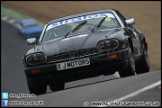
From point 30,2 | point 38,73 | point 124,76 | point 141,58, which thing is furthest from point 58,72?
point 30,2

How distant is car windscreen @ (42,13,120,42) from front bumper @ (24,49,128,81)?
1057 millimetres

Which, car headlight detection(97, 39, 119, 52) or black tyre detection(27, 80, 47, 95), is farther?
black tyre detection(27, 80, 47, 95)

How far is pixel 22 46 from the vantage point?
22.9 meters

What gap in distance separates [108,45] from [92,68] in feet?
1.40

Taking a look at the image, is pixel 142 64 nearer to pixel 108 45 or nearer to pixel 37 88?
pixel 108 45

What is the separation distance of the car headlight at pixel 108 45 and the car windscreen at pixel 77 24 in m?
1.01

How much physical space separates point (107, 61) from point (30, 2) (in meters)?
25.9

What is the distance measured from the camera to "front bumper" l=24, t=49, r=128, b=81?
837cm

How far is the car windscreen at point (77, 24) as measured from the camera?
9.47m

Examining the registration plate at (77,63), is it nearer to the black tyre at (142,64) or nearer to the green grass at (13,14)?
the black tyre at (142,64)

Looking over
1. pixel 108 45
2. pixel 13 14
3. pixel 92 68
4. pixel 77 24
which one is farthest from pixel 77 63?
pixel 13 14

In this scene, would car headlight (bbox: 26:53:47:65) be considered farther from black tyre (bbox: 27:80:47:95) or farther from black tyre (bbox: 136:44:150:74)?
black tyre (bbox: 136:44:150:74)

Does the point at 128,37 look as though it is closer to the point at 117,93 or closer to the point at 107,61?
the point at 107,61

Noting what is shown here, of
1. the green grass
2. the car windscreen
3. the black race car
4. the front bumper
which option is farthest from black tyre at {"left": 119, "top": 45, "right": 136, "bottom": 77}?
the green grass
